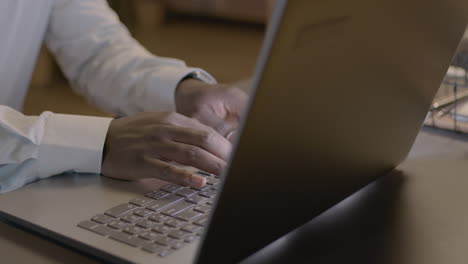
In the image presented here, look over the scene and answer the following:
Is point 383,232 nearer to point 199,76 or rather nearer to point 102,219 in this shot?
point 102,219

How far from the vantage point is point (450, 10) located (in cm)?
64

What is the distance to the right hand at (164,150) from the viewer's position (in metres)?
0.75

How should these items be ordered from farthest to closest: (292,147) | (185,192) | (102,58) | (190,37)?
1. (190,37)
2. (102,58)
3. (185,192)
4. (292,147)

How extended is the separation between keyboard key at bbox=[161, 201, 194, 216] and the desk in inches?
3.7

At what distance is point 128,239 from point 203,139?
0.70ft

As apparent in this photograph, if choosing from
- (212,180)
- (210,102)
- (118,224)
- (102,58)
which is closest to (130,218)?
(118,224)

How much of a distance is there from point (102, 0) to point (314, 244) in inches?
37.2

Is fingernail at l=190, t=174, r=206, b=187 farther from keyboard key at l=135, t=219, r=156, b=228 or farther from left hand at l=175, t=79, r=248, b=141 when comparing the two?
left hand at l=175, t=79, r=248, b=141

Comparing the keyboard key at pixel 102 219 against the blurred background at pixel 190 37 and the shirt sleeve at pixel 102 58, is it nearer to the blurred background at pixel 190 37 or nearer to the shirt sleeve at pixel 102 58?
the shirt sleeve at pixel 102 58

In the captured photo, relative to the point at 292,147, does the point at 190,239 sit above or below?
below

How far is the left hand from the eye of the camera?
3.24 ft

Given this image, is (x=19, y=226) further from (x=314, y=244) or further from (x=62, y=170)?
(x=314, y=244)

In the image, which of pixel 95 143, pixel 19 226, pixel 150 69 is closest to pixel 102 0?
pixel 150 69

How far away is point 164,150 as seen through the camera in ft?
2.58
